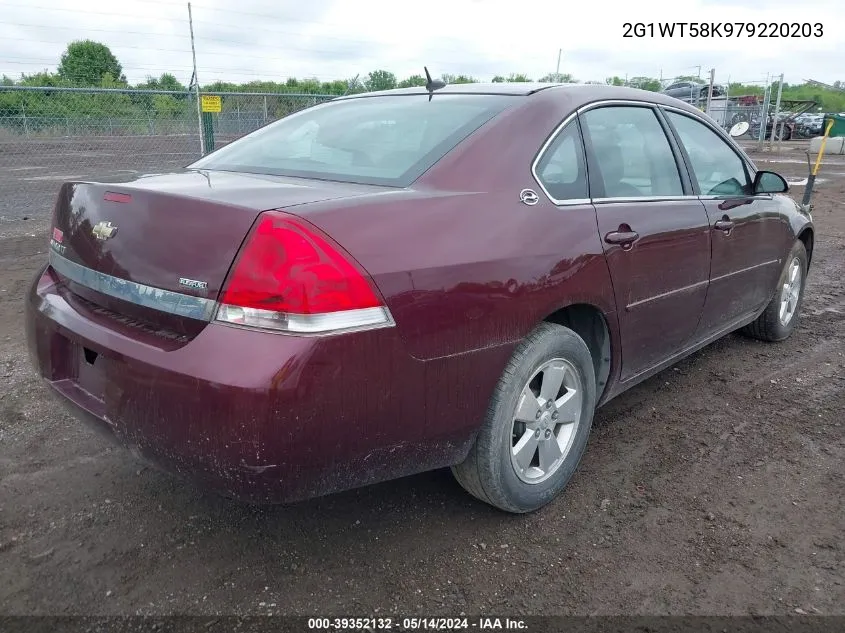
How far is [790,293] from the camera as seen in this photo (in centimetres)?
469

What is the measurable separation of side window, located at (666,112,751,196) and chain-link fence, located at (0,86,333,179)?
7710 millimetres

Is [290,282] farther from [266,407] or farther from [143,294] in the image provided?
[143,294]

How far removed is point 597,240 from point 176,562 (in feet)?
6.35

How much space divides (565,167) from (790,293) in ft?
9.26

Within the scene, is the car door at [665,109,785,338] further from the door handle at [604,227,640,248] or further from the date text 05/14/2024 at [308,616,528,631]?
the date text 05/14/2024 at [308,616,528,631]

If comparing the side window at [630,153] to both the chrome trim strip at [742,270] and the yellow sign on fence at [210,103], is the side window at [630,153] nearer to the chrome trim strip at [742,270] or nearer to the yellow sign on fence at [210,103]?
the chrome trim strip at [742,270]

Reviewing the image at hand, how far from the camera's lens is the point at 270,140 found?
120 inches

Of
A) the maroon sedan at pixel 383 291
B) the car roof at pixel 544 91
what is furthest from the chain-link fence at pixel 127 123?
the maroon sedan at pixel 383 291

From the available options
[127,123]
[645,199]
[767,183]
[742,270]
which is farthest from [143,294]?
[127,123]

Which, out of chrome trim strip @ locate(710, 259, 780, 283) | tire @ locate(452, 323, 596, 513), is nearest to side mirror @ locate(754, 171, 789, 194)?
chrome trim strip @ locate(710, 259, 780, 283)

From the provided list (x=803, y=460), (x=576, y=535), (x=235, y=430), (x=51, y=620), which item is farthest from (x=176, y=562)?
(x=803, y=460)

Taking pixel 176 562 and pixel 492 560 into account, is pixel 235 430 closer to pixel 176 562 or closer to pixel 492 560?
pixel 176 562

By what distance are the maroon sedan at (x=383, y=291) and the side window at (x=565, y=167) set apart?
0.04ft

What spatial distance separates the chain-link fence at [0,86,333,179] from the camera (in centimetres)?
1075
